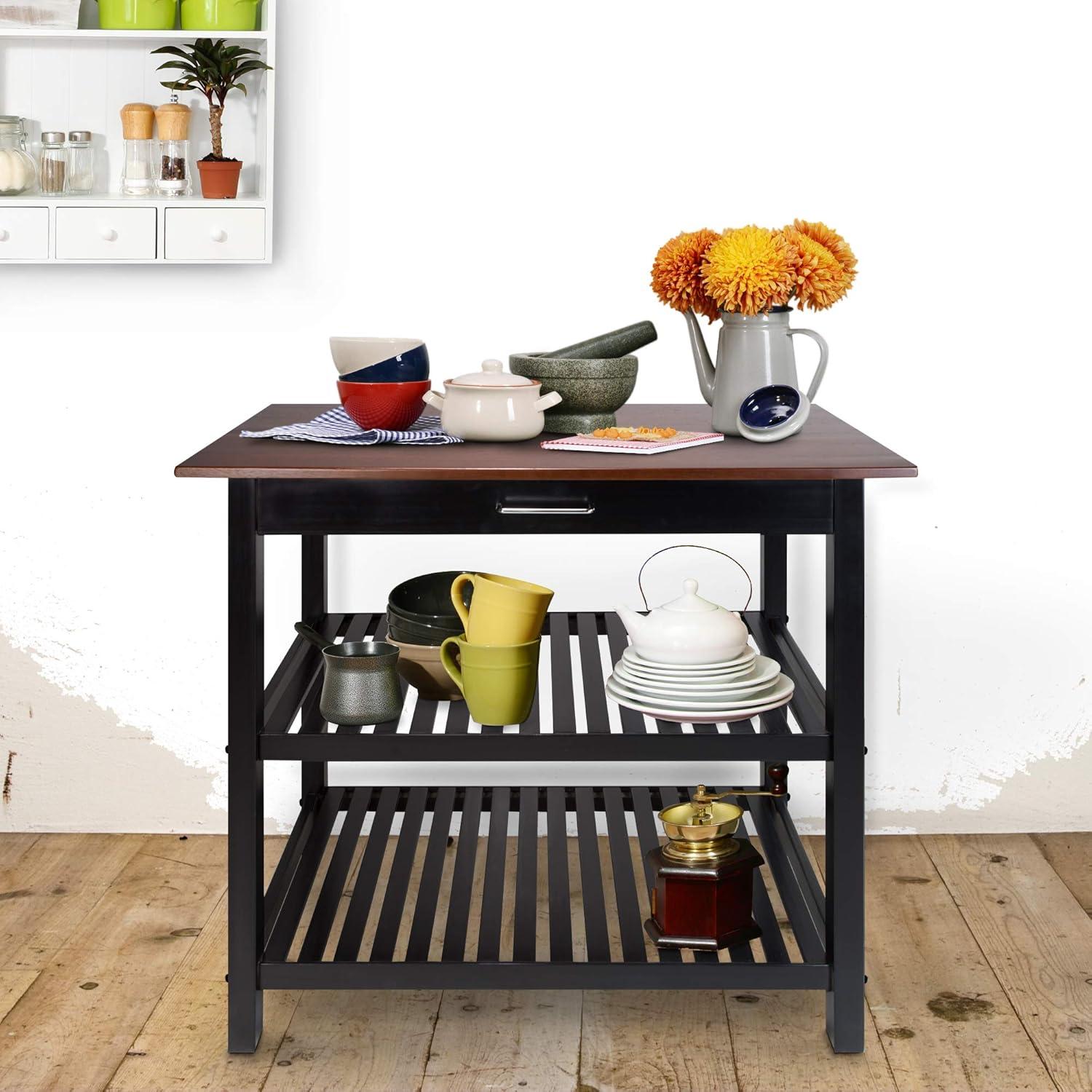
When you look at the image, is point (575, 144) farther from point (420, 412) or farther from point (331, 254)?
point (420, 412)

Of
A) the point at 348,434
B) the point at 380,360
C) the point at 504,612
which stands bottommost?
the point at 504,612

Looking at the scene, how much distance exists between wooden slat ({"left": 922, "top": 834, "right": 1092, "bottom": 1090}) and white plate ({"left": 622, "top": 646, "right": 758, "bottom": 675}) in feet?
2.21

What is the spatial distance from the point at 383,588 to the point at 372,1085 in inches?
45.1

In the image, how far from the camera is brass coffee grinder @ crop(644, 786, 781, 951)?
2.08m

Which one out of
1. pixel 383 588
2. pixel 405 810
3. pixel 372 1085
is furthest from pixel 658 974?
pixel 383 588

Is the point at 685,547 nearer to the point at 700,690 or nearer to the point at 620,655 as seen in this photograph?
the point at 620,655

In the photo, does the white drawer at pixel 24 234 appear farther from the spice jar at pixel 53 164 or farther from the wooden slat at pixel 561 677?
the wooden slat at pixel 561 677

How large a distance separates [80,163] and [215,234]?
0.32 meters

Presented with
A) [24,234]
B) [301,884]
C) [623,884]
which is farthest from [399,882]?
[24,234]

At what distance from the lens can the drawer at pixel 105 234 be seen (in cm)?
256

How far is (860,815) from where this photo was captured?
6.38 ft

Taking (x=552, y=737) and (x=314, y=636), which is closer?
(x=552, y=737)

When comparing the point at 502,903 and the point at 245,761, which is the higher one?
the point at 245,761

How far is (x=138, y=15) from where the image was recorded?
2.51 metres
